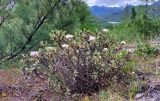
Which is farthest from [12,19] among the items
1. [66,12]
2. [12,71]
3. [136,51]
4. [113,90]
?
[113,90]

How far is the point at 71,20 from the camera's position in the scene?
31.8 feet

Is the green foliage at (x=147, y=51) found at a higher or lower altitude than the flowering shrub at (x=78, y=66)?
lower

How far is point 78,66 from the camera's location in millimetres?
5410

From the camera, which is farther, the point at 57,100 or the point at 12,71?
the point at 12,71

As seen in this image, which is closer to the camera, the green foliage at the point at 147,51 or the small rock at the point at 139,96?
the small rock at the point at 139,96

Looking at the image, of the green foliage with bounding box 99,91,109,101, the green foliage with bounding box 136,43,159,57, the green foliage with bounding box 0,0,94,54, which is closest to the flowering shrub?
the green foliage with bounding box 99,91,109,101

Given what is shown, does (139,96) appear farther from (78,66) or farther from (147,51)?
(147,51)

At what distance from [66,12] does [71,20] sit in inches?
8.1

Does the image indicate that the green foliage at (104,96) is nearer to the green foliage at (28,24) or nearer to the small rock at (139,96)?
the small rock at (139,96)

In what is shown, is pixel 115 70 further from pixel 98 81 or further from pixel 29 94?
pixel 29 94

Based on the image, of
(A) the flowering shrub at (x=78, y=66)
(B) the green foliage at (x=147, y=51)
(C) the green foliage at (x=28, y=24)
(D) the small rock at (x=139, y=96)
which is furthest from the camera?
(C) the green foliage at (x=28, y=24)

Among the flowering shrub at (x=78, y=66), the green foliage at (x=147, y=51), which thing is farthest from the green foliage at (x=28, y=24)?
the flowering shrub at (x=78, y=66)

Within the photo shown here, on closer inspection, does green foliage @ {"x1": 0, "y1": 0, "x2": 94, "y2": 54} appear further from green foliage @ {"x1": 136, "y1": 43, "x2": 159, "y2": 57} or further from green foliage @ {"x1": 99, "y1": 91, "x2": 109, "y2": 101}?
green foliage @ {"x1": 99, "y1": 91, "x2": 109, "y2": 101}

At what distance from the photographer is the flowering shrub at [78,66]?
5379mm
